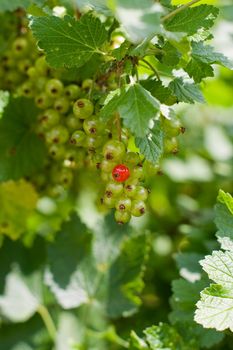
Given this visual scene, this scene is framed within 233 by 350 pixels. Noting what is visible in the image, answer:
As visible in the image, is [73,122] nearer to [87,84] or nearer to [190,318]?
Result: [87,84]

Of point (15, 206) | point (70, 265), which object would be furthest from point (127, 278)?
point (15, 206)

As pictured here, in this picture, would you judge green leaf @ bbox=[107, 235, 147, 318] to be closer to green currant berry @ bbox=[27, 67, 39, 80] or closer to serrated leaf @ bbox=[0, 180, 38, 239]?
serrated leaf @ bbox=[0, 180, 38, 239]

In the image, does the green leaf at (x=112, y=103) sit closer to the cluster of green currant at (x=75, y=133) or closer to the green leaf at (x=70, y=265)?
the cluster of green currant at (x=75, y=133)

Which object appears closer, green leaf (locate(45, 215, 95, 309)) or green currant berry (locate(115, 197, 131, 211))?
green currant berry (locate(115, 197, 131, 211))

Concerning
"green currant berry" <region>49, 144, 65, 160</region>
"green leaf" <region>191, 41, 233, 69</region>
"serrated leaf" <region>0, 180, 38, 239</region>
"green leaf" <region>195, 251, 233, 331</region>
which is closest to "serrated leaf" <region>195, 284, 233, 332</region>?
"green leaf" <region>195, 251, 233, 331</region>

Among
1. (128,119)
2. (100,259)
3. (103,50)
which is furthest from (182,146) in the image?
(128,119)

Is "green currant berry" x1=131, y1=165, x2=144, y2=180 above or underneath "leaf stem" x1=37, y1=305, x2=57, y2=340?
above

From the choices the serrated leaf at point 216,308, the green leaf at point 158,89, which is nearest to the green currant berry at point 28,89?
the green leaf at point 158,89
